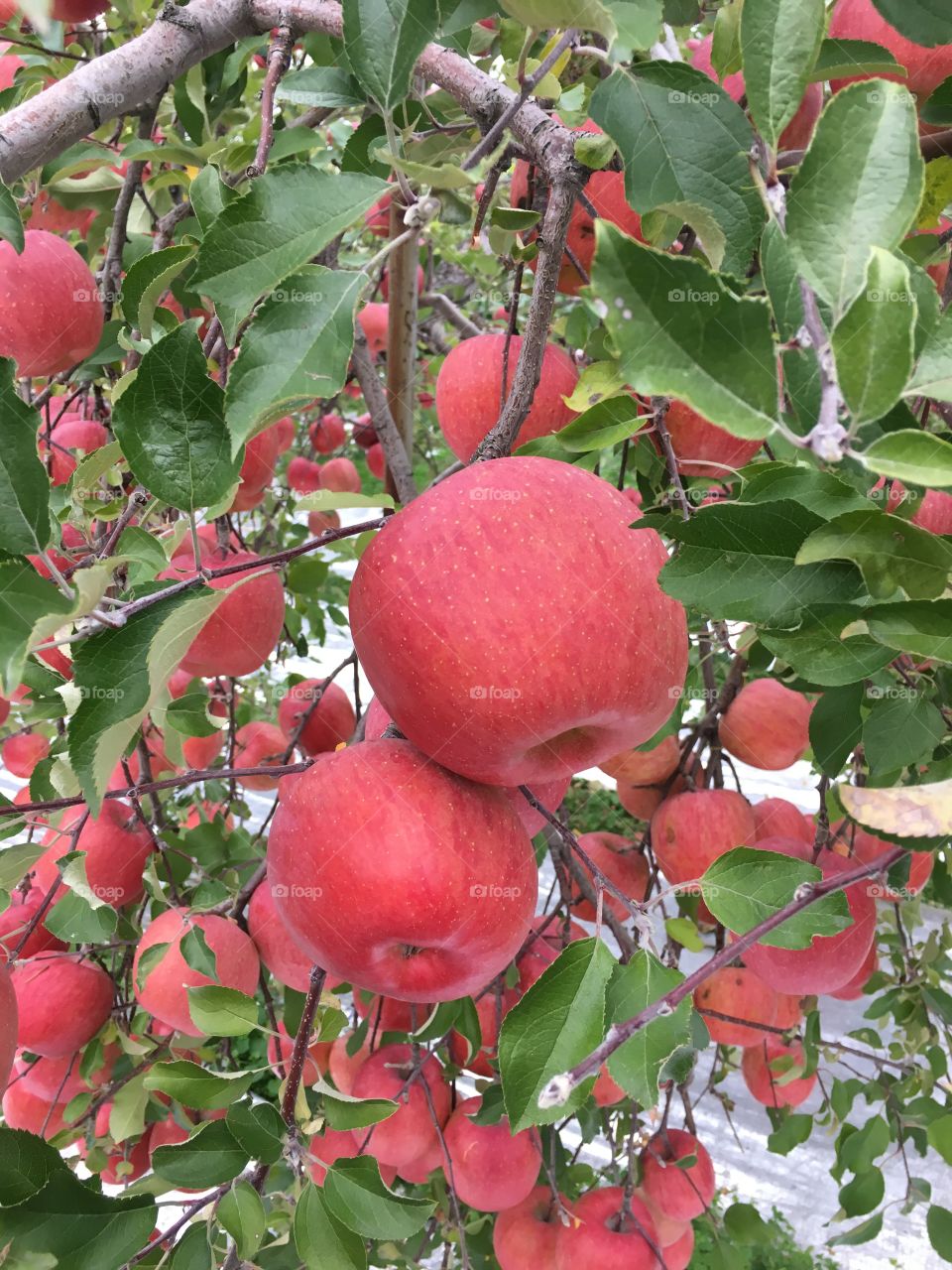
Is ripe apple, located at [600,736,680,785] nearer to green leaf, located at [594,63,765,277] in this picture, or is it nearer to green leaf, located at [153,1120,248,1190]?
green leaf, located at [153,1120,248,1190]

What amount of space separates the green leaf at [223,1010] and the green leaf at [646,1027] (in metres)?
0.30

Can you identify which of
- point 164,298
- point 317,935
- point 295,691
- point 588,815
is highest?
point 164,298

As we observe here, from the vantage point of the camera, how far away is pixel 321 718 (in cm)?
137

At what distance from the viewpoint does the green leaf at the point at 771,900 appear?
549 mm

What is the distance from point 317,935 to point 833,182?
1.72ft

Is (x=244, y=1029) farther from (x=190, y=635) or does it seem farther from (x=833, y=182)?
(x=833, y=182)

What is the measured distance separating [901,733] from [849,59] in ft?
1.45

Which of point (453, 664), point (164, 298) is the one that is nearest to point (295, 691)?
point (164, 298)

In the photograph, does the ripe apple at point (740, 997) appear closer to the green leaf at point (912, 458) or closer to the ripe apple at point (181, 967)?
the ripe apple at point (181, 967)

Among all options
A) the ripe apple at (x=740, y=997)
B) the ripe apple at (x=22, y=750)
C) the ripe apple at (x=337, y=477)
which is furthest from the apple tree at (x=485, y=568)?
the ripe apple at (x=337, y=477)

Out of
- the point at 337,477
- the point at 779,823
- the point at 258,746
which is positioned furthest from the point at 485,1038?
the point at 337,477

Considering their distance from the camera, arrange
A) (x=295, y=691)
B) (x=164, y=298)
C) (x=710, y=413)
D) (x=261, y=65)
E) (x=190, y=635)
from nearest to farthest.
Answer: (x=710, y=413) → (x=190, y=635) → (x=164, y=298) → (x=295, y=691) → (x=261, y=65)

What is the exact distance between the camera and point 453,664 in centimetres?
52

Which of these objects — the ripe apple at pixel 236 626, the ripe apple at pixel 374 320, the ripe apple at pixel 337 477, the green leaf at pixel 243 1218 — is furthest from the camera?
the ripe apple at pixel 374 320
